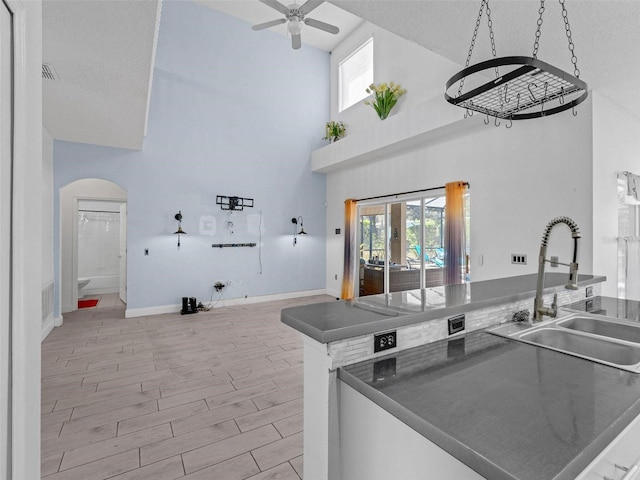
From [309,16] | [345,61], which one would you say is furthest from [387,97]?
[309,16]

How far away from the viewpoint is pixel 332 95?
24.4 ft

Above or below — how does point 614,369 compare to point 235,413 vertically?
above

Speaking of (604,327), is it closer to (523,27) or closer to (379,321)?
(379,321)

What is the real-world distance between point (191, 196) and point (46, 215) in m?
2.00

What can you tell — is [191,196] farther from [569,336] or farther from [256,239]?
[569,336]

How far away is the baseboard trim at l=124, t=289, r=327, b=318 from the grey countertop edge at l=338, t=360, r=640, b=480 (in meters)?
5.31

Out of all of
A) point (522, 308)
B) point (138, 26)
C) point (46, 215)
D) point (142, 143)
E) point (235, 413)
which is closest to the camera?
point (522, 308)

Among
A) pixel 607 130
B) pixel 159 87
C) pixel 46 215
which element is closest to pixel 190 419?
pixel 46 215

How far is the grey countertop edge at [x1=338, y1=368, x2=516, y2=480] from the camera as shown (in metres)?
0.66

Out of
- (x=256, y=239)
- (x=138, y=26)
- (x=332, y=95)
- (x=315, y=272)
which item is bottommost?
(x=315, y=272)

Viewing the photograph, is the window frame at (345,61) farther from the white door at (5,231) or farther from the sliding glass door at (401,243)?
the white door at (5,231)

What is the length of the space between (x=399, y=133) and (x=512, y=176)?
1.75m

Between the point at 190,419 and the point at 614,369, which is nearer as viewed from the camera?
the point at 614,369

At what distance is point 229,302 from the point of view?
609 cm
